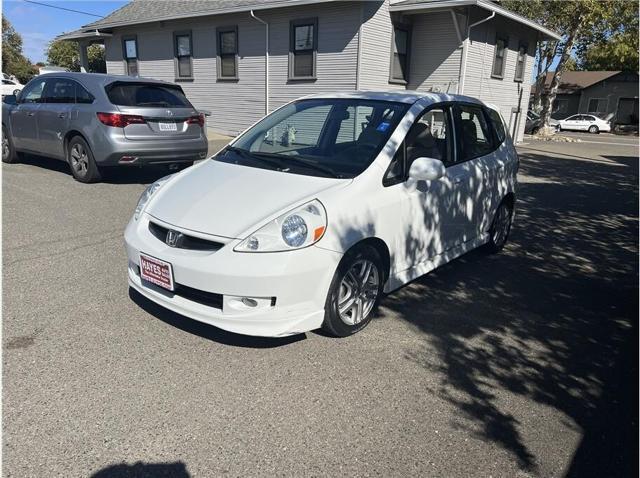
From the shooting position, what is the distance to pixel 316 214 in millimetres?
3203

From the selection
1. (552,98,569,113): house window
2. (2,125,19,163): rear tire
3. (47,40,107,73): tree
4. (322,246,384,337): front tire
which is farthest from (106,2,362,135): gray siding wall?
(552,98,569,113): house window

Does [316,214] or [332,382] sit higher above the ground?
[316,214]

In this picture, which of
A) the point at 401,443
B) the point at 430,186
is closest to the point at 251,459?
the point at 401,443

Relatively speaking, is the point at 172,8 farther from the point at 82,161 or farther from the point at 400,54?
the point at 82,161

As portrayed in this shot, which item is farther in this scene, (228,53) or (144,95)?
(228,53)

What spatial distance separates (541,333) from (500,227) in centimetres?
196

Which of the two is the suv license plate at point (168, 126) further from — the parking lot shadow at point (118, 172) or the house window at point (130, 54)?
the house window at point (130, 54)

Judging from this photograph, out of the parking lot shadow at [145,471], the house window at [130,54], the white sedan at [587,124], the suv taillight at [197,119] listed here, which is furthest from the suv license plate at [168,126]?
the white sedan at [587,124]

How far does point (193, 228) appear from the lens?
3234 mm

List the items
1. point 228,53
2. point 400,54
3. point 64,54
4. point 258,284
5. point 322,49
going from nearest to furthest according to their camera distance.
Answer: point 258,284 → point 322,49 → point 400,54 → point 228,53 → point 64,54

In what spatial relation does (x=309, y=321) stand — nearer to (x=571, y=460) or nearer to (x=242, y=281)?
(x=242, y=281)

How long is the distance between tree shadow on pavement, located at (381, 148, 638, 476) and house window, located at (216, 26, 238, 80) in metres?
12.2

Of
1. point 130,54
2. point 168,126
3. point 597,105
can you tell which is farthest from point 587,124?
point 168,126

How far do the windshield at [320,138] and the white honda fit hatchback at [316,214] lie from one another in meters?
0.01
